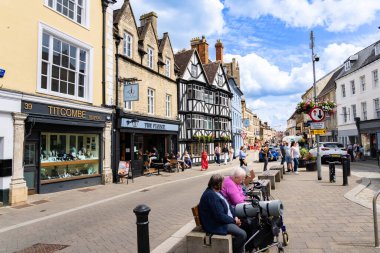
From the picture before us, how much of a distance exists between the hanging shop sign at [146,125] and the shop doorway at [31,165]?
538 cm

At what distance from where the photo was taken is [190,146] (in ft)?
86.6

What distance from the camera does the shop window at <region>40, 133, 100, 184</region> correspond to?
11.8 m

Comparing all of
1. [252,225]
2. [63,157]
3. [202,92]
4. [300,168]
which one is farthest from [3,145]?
[202,92]

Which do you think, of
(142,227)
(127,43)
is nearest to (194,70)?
(127,43)

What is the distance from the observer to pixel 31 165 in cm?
1104

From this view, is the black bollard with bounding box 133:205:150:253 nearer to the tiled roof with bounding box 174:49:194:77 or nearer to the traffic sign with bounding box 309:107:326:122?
the traffic sign with bounding box 309:107:326:122

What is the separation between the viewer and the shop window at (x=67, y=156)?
11.8 metres

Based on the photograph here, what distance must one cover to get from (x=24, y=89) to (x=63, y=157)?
11.7 feet

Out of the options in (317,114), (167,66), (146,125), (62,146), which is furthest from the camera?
(167,66)

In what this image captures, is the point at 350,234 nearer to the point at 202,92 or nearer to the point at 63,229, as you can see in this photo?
the point at 63,229

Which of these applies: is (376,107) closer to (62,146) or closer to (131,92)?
(131,92)

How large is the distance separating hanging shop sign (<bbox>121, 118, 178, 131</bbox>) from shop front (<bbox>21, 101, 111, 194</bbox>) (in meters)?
1.42

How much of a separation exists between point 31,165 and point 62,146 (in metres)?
1.90

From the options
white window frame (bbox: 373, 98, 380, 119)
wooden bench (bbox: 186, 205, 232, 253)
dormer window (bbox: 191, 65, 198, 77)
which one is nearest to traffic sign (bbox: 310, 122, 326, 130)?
wooden bench (bbox: 186, 205, 232, 253)
